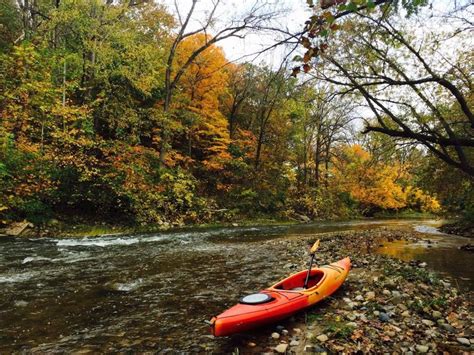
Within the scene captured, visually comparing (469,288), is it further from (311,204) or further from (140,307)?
(311,204)

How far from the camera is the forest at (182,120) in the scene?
34.9 ft

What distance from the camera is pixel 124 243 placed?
12875mm

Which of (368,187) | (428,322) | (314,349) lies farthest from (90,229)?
(368,187)

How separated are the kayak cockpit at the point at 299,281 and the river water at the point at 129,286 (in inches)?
39.2

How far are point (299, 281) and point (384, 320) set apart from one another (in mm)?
1921

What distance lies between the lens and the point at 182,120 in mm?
23719

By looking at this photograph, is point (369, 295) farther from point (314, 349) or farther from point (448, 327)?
point (314, 349)

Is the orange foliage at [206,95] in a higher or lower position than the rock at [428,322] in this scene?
higher

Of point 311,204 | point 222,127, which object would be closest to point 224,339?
point 222,127

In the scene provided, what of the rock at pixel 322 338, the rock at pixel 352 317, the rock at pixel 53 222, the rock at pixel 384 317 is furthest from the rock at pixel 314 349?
the rock at pixel 53 222

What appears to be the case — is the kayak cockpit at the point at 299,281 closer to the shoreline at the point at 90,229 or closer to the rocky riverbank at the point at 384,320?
the rocky riverbank at the point at 384,320

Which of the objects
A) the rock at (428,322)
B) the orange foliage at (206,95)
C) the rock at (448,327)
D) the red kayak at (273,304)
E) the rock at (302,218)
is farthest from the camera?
the rock at (302,218)

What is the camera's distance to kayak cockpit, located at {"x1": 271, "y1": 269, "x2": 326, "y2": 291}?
6.62 meters

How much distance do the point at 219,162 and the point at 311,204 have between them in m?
10.1
